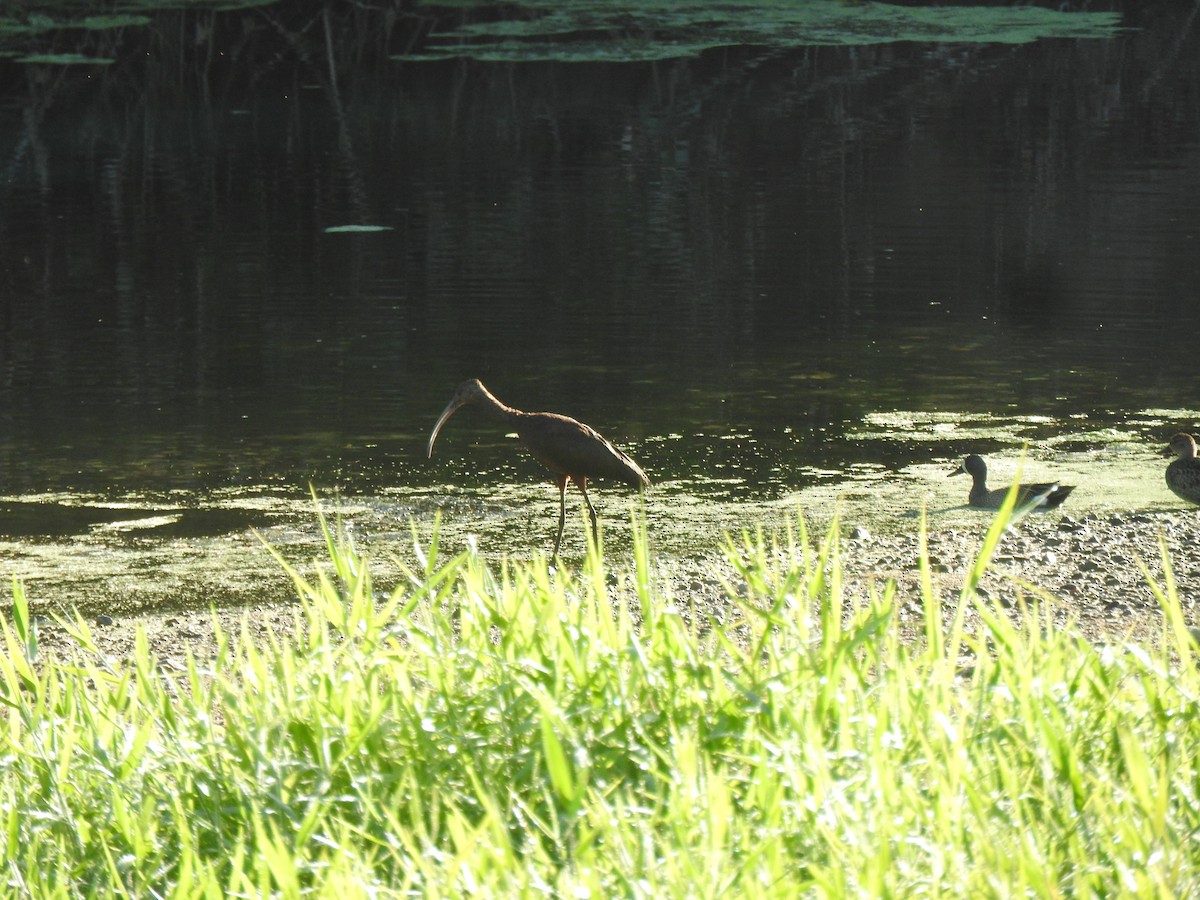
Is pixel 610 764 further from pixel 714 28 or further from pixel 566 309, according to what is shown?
pixel 714 28

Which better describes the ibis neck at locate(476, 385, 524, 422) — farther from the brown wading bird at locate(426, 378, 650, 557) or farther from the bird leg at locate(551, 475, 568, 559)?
the bird leg at locate(551, 475, 568, 559)

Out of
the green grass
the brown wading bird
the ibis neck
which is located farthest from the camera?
the ibis neck

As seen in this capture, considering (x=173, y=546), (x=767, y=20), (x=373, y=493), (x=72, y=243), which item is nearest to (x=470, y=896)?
(x=173, y=546)

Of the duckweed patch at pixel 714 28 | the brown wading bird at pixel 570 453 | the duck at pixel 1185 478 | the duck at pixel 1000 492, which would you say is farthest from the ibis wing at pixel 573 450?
the duckweed patch at pixel 714 28

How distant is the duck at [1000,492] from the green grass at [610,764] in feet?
14.9

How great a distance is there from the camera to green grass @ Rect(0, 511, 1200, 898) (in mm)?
3203

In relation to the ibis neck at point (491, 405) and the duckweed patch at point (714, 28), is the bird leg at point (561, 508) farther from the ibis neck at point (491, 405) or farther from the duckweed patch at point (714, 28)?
the duckweed patch at point (714, 28)

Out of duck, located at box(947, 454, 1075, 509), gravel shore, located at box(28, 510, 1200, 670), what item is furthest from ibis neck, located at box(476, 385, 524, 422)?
duck, located at box(947, 454, 1075, 509)

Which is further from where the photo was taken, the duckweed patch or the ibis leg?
the duckweed patch

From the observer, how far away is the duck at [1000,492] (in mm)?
8836

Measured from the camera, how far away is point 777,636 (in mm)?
4500

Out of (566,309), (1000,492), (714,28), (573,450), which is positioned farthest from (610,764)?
(714,28)

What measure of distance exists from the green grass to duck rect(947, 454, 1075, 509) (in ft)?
14.9

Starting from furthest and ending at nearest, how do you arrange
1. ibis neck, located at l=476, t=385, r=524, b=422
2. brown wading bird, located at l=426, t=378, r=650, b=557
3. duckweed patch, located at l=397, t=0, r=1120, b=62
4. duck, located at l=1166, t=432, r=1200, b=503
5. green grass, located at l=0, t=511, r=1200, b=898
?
duckweed patch, located at l=397, t=0, r=1120, b=62
ibis neck, located at l=476, t=385, r=524, b=422
duck, located at l=1166, t=432, r=1200, b=503
brown wading bird, located at l=426, t=378, r=650, b=557
green grass, located at l=0, t=511, r=1200, b=898
